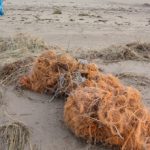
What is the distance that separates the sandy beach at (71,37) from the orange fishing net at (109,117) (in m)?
0.20

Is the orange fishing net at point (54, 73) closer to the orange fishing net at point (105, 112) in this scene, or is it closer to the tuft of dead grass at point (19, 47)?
the orange fishing net at point (105, 112)

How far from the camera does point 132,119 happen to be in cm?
447

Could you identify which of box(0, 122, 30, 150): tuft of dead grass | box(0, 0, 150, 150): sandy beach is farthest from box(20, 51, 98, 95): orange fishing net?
box(0, 122, 30, 150): tuft of dead grass

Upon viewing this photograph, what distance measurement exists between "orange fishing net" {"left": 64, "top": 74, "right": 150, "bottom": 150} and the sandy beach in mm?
197

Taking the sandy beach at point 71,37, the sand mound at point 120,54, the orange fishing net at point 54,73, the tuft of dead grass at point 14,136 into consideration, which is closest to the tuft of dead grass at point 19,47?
the sandy beach at point 71,37

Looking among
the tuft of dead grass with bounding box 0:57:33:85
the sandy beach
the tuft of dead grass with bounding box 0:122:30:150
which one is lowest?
the sandy beach

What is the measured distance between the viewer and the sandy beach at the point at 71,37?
16.5 feet

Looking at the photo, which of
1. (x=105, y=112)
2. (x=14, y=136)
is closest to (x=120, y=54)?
(x=105, y=112)

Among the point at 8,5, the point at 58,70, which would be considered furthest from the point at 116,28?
the point at 58,70

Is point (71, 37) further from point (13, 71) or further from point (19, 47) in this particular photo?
point (13, 71)

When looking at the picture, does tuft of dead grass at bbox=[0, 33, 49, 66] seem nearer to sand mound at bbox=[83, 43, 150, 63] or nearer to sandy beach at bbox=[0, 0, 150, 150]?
sandy beach at bbox=[0, 0, 150, 150]

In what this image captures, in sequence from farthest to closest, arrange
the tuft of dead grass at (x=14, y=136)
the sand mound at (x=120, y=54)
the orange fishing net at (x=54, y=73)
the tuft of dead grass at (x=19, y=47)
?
the sand mound at (x=120, y=54), the tuft of dead grass at (x=19, y=47), the orange fishing net at (x=54, y=73), the tuft of dead grass at (x=14, y=136)

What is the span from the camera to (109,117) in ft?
14.5

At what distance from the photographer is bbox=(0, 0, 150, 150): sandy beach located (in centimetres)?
502
